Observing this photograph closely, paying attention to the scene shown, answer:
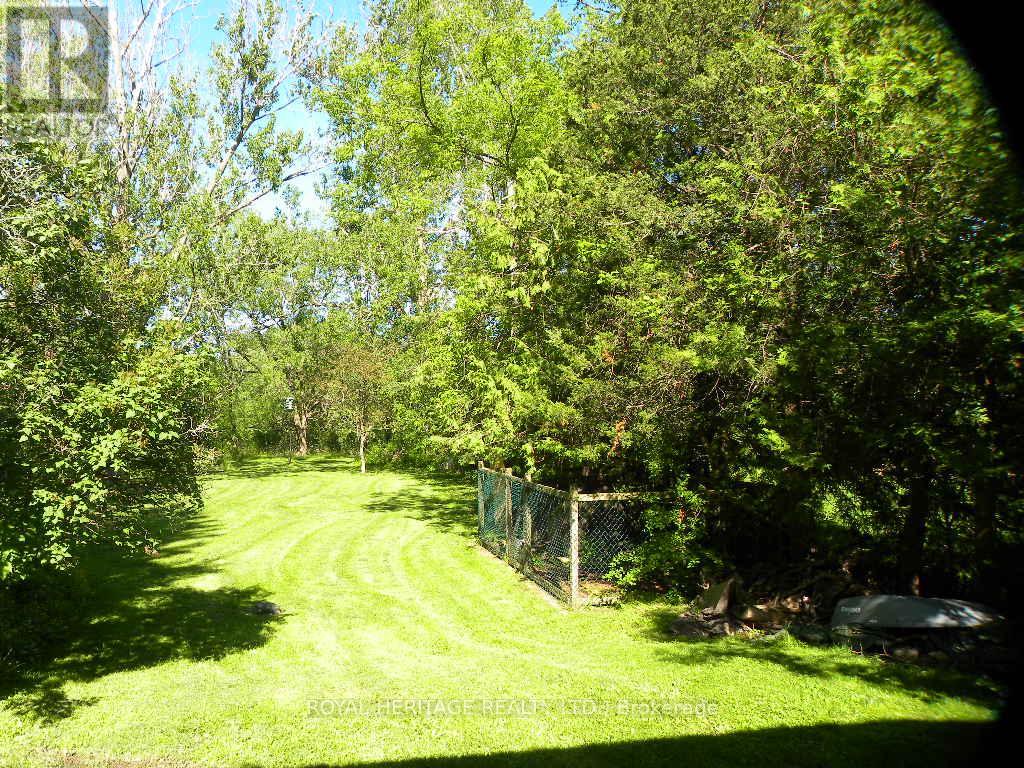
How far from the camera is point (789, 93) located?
8711mm

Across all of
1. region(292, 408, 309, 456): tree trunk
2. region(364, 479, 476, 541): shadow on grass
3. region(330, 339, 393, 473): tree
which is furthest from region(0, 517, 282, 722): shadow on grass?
region(292, 408, 309, 456): tree trunk

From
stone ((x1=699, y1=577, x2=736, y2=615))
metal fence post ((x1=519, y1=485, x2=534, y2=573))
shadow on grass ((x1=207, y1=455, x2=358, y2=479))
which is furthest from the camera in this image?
shadow on grass ((x1=207, y1=455, x2=358, y2=479))

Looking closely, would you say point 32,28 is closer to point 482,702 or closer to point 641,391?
point 641,391

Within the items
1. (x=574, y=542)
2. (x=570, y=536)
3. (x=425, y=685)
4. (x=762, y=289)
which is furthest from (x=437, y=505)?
(x=762, y=289)

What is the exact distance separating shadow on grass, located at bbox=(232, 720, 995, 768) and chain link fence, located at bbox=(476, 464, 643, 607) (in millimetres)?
4821

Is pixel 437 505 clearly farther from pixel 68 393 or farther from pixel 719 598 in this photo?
pixel 68 393

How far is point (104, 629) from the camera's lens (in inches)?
340

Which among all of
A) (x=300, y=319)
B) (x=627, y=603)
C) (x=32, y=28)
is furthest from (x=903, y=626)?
(x=300, y=319)

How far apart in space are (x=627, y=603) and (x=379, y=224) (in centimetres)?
2527

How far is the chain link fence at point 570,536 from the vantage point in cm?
969

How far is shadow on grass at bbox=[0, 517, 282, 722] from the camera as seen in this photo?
667cm

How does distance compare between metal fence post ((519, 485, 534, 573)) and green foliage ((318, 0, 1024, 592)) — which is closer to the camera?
green foliage ((318, 0, 1024, 592))

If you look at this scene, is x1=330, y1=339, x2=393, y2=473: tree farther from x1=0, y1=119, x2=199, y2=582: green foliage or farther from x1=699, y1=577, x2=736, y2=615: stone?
x1=699, y1=577, x2=736, y2=615: stone

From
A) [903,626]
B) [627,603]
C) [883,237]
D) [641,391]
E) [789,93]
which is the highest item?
[789,93]
